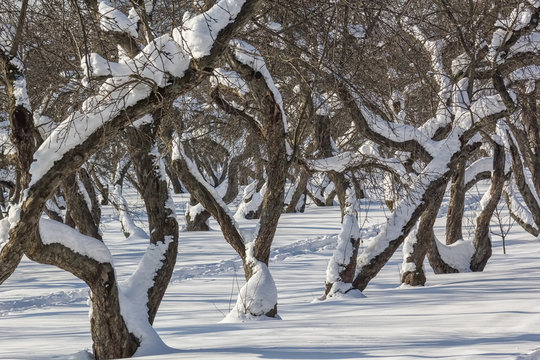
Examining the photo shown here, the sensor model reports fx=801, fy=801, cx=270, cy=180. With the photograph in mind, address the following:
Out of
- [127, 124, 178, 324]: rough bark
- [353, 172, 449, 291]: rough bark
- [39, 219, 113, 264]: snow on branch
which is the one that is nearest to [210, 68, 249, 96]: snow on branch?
[127, 124, 178, 324]: rough bark

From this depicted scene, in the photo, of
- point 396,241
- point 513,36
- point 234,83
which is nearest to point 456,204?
point 396,241

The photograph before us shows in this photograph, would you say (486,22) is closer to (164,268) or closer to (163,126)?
(163,126)

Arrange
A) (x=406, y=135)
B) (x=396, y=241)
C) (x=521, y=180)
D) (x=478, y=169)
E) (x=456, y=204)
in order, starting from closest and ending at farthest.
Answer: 1. (x=406, y=135)
2. (x=396, y=241)
3. (x=456, y=204)
4. (x=478, y=169)
5. (x=521, y=180)

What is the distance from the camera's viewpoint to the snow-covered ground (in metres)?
6.58

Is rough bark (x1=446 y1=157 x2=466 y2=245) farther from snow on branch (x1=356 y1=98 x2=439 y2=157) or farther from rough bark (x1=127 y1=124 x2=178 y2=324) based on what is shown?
rough bark (x1=127 y1=124 x2=178 y2=324)

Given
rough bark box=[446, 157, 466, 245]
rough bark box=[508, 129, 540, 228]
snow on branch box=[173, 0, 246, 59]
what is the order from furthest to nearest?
1. rough bark box=[508, 129, 540, 228]
2. rough bark box=[446, 157, 466, 245]
3. snow on branch box=[173, 0, 246, 59]

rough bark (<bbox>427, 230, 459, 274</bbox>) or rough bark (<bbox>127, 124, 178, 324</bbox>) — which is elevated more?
rough bark (<bbox>127, 124, 178, 324</bbox>)

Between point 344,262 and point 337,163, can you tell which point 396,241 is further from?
point 337,163

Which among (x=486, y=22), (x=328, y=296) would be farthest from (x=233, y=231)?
(x=486, y=22)

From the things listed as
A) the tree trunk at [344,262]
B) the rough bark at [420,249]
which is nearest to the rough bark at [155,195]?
the tree trunk at [344,262]

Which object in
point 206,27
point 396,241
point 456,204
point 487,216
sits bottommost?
point 396,241

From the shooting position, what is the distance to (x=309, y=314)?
377 inches

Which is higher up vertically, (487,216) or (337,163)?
(337,163)

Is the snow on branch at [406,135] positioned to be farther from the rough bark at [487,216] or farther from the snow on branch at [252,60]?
the rough bark at [487,216]
